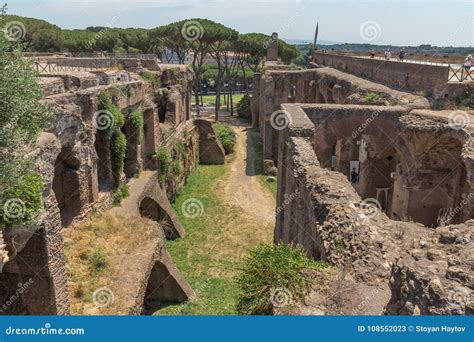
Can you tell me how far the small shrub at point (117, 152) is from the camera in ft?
46.3

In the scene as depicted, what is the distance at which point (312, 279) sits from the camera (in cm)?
519

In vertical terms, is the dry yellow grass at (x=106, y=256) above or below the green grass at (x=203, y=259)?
above

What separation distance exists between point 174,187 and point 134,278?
10333 millimetres

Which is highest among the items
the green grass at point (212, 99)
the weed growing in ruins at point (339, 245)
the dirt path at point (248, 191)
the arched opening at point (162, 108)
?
the arched opening at point (162, 108)

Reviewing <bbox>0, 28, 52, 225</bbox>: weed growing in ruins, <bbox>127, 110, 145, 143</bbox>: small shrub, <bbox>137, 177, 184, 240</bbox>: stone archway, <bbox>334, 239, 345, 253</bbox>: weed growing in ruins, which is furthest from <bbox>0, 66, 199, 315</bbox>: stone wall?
<bbox>334, 239, 345, 253</bbox>: weed growing in ruins

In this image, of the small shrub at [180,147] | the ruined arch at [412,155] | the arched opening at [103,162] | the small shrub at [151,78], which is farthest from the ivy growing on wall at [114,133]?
the ruined arch at [412,155]

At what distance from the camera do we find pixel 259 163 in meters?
25.7

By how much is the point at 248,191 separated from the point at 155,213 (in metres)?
6.29

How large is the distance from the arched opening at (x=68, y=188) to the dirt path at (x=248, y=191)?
800 centimetres

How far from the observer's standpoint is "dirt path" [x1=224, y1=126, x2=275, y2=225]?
18.3 meters

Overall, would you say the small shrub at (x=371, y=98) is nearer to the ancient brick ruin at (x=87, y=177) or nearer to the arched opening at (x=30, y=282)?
the ancient brick ruin at (x=87, y=177)

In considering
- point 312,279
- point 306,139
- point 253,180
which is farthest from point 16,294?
point 253,180

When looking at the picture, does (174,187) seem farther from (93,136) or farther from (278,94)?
(278,94)

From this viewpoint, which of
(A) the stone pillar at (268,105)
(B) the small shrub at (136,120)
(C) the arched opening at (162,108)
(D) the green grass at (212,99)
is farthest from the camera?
(D) the green grass at (212,99)
